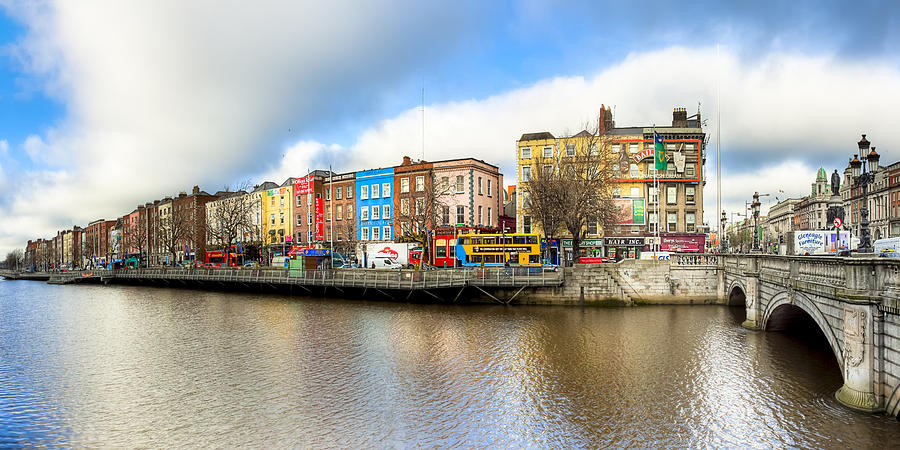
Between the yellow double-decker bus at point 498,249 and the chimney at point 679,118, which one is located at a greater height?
the chimney at point 679,118

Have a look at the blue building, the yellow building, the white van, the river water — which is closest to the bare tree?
the river water

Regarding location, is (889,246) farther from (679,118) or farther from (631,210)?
(679,118)

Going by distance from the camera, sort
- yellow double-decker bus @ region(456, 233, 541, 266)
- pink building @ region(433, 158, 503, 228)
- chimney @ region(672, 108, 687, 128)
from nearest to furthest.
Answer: yellow double-decker bus @ region(456, 233, 541, 266) → pink building @ region(433, 158, 503, 228) → chimney @ region(672, 108, 687, 128)

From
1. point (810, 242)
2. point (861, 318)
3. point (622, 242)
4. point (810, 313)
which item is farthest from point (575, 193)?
point (861, 318)

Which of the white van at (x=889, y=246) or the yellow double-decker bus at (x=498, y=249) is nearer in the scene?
the white van at (x=889, y=246)

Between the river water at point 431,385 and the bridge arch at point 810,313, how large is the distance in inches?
57.1

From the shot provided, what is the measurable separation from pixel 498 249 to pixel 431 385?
90.8ft

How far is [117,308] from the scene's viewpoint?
47.8 meters

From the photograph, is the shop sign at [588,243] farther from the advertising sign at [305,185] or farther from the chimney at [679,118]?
the advertising sign at [305,185]

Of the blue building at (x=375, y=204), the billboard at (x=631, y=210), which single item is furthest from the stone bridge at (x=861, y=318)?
the blue building at (x=375, y=204)

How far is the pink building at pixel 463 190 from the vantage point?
211 ft

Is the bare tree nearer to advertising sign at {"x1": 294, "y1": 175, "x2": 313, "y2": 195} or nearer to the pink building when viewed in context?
the pink building

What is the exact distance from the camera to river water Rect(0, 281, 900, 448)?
1527 cm

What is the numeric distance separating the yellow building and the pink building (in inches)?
1105
